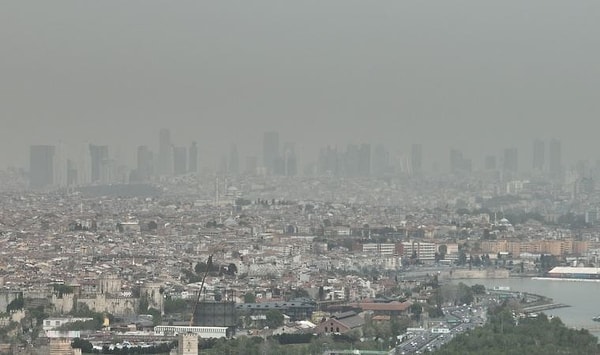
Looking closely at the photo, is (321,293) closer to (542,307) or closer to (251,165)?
(542,307)

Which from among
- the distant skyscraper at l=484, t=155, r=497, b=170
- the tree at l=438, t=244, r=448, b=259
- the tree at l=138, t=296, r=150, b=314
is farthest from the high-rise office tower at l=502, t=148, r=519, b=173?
the tree at l=138, t=296, r=150, b=314

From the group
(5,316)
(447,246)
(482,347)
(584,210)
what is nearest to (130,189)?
(584,210)

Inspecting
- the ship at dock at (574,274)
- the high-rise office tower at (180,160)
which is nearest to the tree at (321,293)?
the ship at dock at (574,274)

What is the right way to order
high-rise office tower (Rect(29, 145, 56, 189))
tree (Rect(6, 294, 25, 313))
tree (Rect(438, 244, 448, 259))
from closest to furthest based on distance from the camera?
tree (Rect(6, 294, 25, 313)), tree (Rect(438, 244, 448, 259)), high-rise office tower (Rect(29, 145, 56, 189))

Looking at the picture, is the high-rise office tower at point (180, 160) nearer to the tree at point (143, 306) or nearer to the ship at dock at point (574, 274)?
the ship at dock at point (574, 274)

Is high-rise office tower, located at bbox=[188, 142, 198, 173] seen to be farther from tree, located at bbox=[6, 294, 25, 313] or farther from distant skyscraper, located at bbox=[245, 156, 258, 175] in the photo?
tree, located at bbox=[6, 294, 25, 313]
